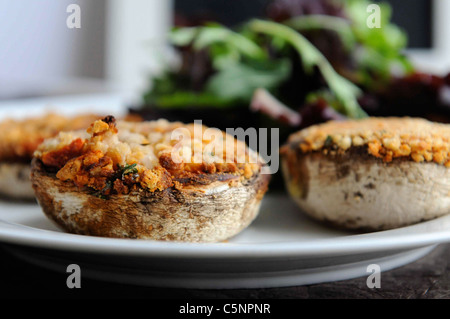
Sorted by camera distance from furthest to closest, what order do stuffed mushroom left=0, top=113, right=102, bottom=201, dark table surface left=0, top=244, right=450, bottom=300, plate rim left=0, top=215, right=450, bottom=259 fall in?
stuffed mushroom left=0, top=113, right=102, bottom=201 < dark table surface left=0, top=244, right=450, bottom=300 < plate rim left=0, top=215, right=450, bottom=259

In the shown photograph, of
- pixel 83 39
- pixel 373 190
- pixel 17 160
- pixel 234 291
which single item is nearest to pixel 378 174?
pixel 373 190

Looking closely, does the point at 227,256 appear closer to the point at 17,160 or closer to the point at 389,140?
the point at 389,140

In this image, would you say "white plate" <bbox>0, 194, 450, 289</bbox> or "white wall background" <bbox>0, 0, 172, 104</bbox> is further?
"white wall background" <bbox>0, 0, 172, 104</bbox>

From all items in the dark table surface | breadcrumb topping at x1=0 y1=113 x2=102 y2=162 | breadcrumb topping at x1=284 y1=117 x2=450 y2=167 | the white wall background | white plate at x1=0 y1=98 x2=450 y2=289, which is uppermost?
the white wall background

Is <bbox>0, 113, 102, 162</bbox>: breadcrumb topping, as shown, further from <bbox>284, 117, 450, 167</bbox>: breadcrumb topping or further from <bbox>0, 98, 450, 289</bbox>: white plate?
<bbox>284, 117, 450, 167</bbox>: breadcrumb topping

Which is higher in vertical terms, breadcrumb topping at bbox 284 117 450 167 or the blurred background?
the blurred background

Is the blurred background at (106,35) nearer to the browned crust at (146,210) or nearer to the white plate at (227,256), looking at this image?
the browned crust at (146,210)

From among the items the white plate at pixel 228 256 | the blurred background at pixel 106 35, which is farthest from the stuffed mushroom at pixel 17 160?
the blurred background at pixel 106 35

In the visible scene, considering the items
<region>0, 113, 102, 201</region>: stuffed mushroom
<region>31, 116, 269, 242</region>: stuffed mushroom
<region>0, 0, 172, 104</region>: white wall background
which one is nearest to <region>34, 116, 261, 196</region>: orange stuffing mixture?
<region>31, 116, 269, 242</region>: stuffed mushroom

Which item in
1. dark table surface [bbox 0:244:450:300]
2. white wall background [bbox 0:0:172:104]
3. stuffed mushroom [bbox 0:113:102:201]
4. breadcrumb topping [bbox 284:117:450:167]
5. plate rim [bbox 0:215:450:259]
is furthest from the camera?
white wall background [bbox 0:0:172:104]
